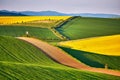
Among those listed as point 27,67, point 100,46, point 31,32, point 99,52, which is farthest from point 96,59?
point 31,32

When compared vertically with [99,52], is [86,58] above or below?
above

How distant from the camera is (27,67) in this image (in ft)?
55.5

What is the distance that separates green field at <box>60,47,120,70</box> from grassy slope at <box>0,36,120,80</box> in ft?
21.0

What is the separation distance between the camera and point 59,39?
162 ft

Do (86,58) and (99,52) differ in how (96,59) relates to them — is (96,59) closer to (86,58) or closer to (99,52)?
(86,58)

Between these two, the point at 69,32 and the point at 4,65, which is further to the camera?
the point at 69,32

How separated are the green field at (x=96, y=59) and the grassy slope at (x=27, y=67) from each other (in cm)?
641

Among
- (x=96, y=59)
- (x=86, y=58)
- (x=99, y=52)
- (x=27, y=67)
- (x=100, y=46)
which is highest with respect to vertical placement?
(x=27, y=67)

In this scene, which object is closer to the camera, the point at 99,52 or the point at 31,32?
the point at 99,52

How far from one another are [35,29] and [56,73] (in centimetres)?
3771

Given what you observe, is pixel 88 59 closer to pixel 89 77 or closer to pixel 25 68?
pixel 89 77

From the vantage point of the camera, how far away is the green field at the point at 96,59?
31.0 metres

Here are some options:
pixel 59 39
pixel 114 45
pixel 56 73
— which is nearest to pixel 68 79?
pixel 56 73

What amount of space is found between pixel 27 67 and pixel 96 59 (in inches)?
661
